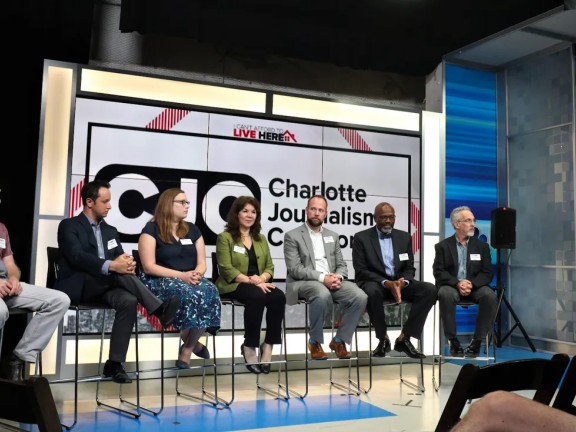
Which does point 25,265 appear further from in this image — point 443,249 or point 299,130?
point 443,249

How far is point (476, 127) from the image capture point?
6828mm

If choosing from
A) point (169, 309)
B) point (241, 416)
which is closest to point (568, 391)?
point (241, 416)

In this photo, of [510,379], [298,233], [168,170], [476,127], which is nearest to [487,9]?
[476,127]

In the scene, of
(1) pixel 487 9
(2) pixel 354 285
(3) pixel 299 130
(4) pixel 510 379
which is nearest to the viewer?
(4) pixel 510 379

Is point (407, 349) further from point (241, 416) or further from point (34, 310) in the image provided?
point (34, 310)

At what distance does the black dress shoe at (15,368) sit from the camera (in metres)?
3.19

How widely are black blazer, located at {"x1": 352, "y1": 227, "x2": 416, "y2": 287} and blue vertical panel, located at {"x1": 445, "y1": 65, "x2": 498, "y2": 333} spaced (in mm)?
1859

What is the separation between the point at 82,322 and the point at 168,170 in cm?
137

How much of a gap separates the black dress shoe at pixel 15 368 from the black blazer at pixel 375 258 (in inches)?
97.2

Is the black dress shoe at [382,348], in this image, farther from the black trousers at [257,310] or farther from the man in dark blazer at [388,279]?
the black trousers at [257,310]

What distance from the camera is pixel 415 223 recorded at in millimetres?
5688

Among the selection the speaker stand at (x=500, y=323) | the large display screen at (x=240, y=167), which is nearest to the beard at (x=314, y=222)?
the large display screen at (x=240, y=167)

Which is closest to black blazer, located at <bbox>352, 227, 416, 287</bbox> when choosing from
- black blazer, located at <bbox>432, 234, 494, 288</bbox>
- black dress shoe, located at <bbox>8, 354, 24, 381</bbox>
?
black blazer, located at <bbox>432, 234, 494, 288</bbox>

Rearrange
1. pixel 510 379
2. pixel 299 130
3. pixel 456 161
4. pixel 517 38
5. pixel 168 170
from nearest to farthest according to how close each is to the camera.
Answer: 1. pixel 510 379
2. pixel 168 170
3. pixel 299 130
4. pixel 517 38
5. pixel 456 161
